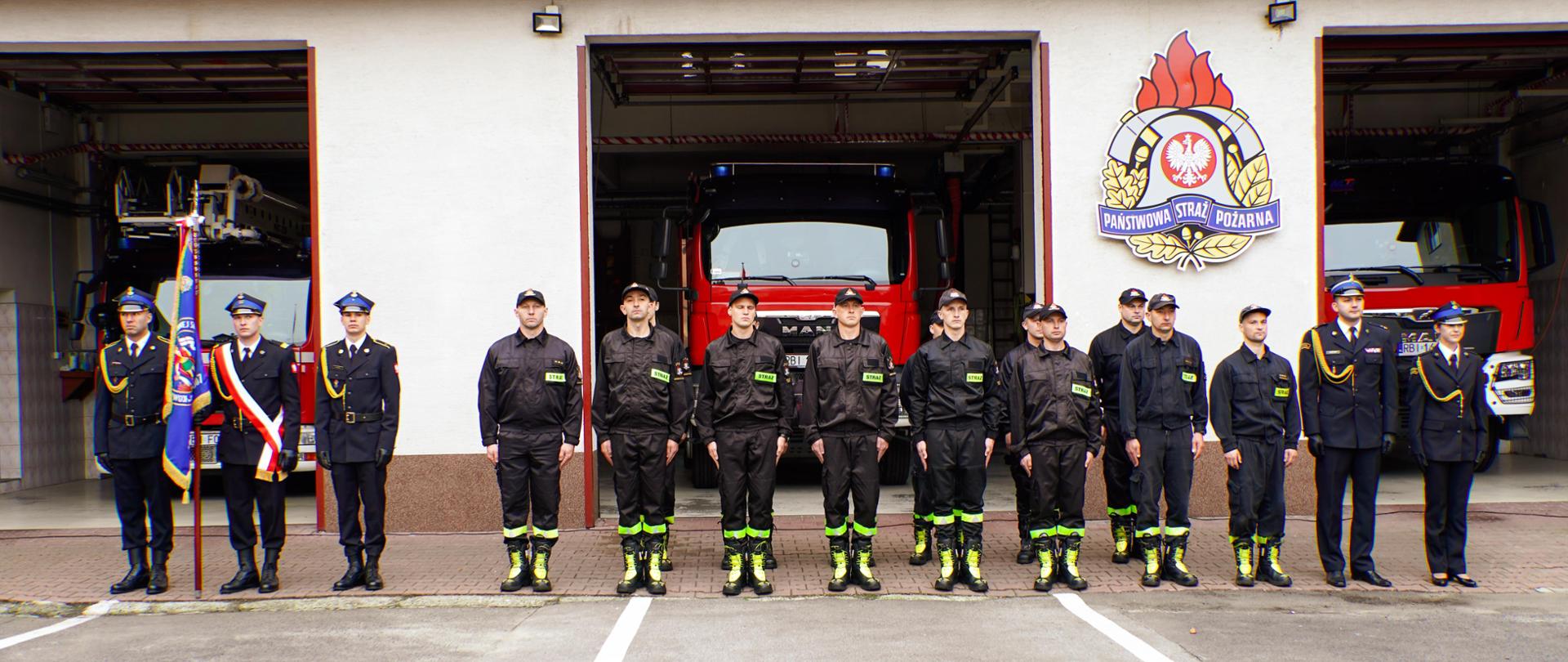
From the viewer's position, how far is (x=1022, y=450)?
676 cm

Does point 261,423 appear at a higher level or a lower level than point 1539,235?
lower

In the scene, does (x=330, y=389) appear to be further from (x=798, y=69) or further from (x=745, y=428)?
(x=798, y=69)

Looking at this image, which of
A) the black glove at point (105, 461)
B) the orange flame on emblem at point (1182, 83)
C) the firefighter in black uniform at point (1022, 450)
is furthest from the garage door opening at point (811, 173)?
the black glove at point (105, 461)

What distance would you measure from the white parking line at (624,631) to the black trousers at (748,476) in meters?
0.71

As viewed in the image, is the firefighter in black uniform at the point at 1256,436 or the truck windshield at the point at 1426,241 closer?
the firefighter in black uniform at the point at 1256,436

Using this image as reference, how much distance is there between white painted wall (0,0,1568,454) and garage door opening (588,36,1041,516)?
0.48 meters

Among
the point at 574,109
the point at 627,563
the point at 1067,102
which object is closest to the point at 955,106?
the point at 1067,102

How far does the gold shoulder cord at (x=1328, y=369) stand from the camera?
6703 millimetres

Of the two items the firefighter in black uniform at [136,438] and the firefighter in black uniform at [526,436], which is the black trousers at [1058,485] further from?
the firefighter in black uniform at [136,438]

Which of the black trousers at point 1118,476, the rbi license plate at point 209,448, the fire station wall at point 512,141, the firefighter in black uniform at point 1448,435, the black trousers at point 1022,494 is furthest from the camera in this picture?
the rbi license plate at point 209,448

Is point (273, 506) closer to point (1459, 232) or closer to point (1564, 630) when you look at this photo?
point (1564, 630)

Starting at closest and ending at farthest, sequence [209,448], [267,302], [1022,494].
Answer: [1022,494] → [209,448] → [267,302]

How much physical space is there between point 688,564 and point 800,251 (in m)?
3.83

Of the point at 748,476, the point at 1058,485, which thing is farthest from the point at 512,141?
the point at 1058,485
